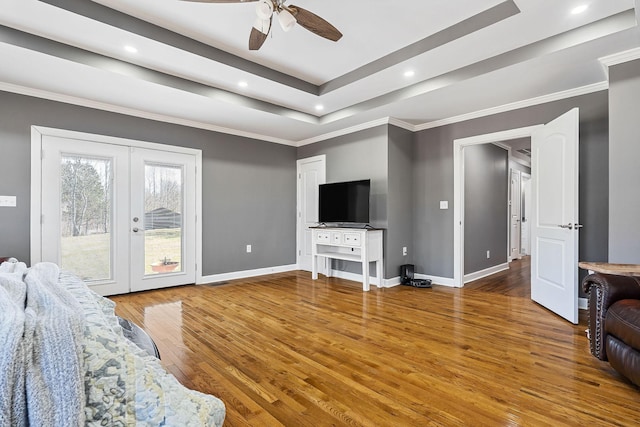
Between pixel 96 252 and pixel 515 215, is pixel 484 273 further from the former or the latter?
pixel 96 252

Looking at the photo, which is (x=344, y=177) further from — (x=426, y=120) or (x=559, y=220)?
(x=559, y=220)

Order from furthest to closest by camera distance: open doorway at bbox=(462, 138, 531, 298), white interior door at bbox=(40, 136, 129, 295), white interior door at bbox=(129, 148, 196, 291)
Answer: open doorway at bbox=(462, 138, 531, 298) < white interior door at bbox=(129, 148, 196, 291) < white interior door at bbox=(40, 136, 129, 295)

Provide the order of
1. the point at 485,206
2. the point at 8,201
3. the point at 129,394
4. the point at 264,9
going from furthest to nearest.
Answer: the point at 485,206, the point at 8,201, the point at 264,9, the point at 129,394

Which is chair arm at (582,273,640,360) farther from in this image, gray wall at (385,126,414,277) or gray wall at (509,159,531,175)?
gray wall at (509,159,531,175)

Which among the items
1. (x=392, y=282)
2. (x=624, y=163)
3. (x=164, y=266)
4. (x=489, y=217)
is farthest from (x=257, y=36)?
(x=489, y=217)

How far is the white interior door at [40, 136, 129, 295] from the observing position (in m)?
3.65

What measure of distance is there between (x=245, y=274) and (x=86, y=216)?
7.65 feet

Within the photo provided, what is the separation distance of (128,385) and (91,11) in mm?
2834

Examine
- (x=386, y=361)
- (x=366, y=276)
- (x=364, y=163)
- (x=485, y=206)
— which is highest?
(x=364, y=163)

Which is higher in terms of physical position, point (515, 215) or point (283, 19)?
point (283, 19)

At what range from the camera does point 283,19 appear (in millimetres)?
2154

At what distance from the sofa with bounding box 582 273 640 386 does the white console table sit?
2.45m

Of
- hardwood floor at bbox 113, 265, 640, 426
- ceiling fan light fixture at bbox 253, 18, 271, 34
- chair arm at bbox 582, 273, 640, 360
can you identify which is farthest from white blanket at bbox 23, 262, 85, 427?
chair arm at bbox 582, 273, 640, 360

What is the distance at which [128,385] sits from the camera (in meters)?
0.82
